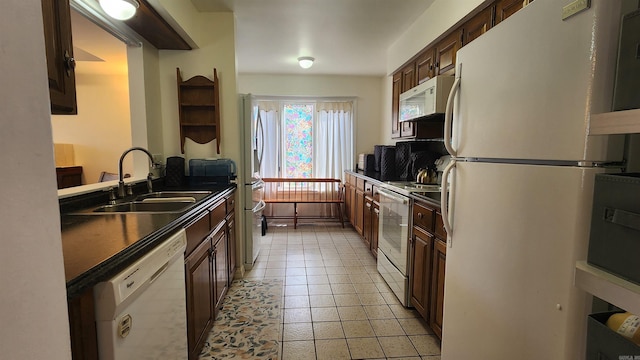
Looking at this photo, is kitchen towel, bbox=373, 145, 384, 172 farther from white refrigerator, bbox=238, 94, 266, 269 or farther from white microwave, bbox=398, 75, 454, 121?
white refrigerator, bbox=238, 94, 266, 269

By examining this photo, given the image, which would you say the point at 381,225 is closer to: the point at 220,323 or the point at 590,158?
the point at 220,323

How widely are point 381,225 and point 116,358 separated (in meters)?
2.35

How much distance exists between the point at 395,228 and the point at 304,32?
7.00 feet

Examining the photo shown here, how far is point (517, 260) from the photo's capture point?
1018 mm

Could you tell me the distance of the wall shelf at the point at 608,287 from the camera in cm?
67

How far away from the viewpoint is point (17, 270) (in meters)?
0.44

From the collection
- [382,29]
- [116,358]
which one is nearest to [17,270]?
[116,358]

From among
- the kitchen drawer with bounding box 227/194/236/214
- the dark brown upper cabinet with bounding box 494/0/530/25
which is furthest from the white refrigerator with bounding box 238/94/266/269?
the dark brown upper cabinet with bounding box 494/0/530/25

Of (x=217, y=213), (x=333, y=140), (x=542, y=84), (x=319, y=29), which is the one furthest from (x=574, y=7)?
(x=333, y=140)

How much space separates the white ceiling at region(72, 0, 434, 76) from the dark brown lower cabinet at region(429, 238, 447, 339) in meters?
1.98

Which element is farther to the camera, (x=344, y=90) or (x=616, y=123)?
(x=344, y=90)

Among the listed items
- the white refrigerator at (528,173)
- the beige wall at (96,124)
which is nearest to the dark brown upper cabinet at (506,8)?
the white refrigerator at (528,173)

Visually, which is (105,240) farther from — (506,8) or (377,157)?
(377,157)

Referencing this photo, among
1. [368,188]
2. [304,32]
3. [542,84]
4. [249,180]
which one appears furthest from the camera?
[368,188]
